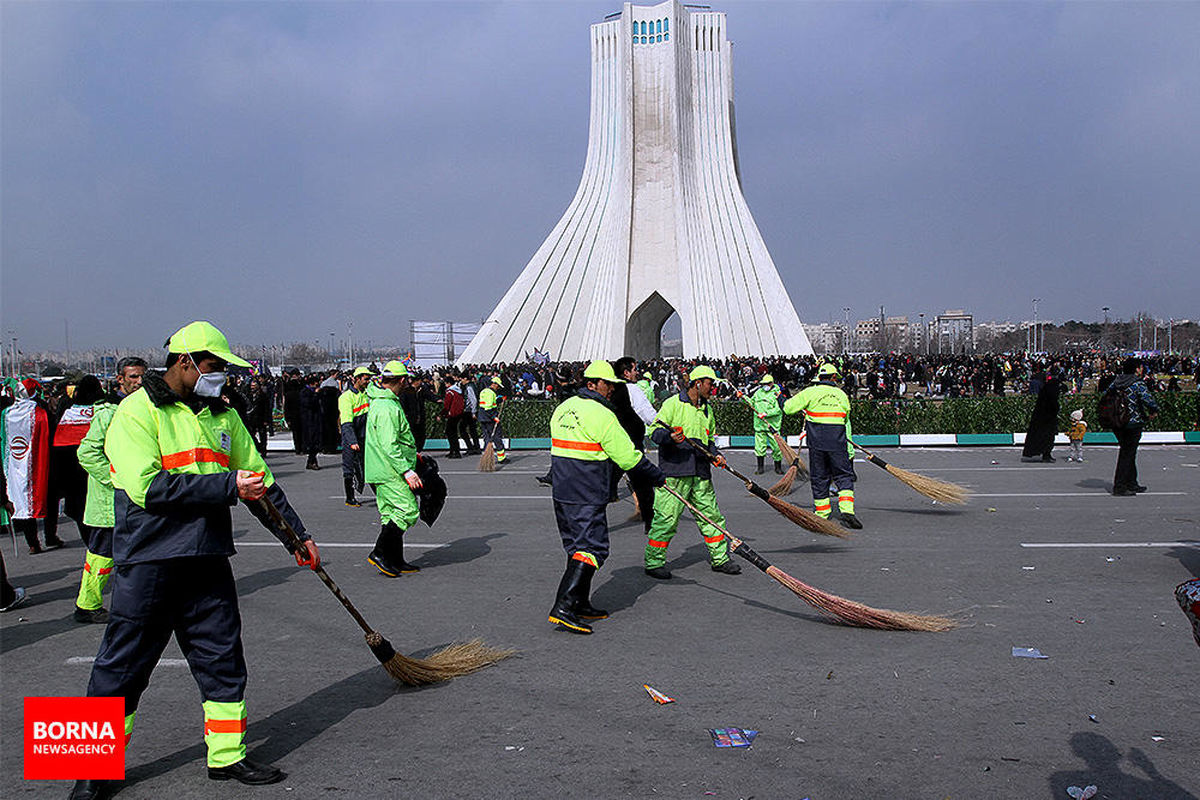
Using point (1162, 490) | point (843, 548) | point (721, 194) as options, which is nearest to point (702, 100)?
point (721, 194)

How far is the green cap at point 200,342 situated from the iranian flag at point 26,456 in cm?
591

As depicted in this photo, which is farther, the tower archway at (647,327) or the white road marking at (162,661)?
the tower archway at (647,327)

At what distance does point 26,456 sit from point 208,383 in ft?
20.2

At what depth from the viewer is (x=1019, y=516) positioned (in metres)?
10.2

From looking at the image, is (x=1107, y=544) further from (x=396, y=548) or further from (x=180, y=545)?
(x=180, y=545)

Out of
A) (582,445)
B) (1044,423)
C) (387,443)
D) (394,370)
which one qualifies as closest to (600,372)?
(582,445)

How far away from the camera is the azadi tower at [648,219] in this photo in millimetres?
42844

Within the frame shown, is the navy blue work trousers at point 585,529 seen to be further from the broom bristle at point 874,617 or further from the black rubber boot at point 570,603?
the broom bristle at point 874,617

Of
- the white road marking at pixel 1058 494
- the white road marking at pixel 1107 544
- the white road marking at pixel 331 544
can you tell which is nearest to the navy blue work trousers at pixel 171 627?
the white road marking at pixel 331 544

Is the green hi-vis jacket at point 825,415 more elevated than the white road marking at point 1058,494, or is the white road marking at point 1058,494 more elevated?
the green hi-vis jacket at point 825,415

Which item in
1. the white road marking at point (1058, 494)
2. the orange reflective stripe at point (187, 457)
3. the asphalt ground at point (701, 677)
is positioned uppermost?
the orange reflective stripe at point (187, 457)

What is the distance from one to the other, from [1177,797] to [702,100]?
44.5 metres

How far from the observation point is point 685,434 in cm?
798

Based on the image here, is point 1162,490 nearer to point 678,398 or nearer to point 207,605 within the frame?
point 678,398
